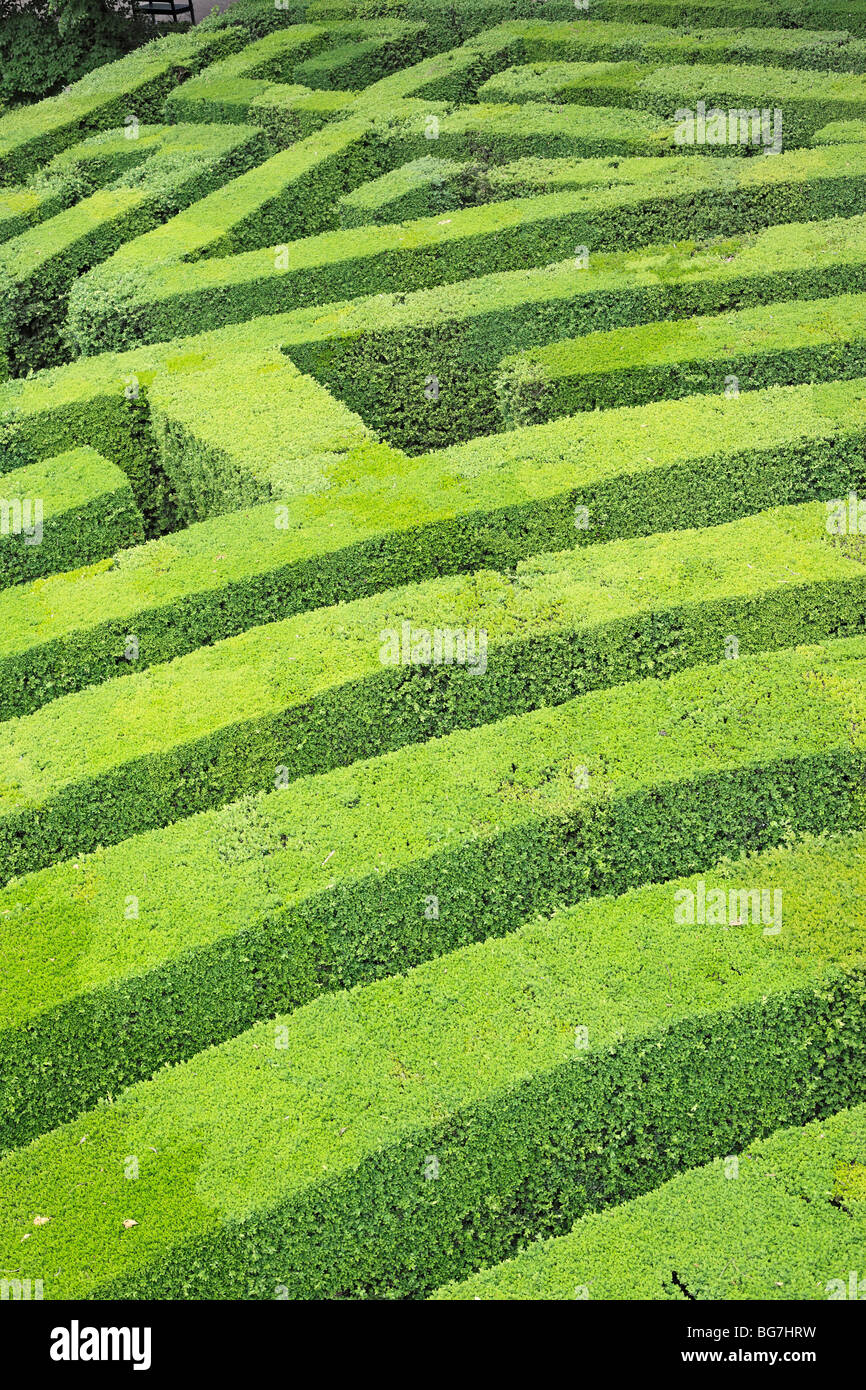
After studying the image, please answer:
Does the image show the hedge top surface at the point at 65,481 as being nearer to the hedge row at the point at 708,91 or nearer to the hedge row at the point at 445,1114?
the hedge row at the point at 445,1114

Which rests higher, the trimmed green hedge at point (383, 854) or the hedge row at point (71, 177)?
the hedge row at point (71, 177)

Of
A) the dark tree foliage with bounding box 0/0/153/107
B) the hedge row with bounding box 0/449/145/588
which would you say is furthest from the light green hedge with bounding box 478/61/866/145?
the hedge row with bounding box 0/449/145/588

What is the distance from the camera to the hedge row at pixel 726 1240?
9.89 metres

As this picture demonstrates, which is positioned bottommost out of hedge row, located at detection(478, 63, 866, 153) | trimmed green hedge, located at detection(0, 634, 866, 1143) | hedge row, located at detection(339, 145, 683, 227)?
trimmed green hedge, located at detection(0, 634, 866, 1143)

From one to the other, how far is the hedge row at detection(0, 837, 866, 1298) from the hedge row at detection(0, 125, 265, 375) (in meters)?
18.6

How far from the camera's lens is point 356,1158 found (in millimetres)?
10609

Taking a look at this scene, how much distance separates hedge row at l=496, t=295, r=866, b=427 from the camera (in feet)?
64.2

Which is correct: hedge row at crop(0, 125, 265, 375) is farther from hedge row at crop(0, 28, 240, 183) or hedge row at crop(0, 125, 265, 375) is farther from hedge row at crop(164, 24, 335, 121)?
hedge row at crop(0, 28, 240, 183)

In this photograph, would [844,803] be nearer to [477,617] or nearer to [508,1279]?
[477,617]

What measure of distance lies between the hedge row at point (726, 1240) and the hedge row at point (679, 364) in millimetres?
12392

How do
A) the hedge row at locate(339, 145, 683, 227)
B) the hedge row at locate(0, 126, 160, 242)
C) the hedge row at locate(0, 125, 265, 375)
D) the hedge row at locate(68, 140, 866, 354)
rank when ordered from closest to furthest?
the hedge row at locate(68, 140, 866, 354), the hedge row at locate(339, 145, 683, 227), the hedge row at locate(0, 125, 265, 375), the hedge row at locate(0, 126, 160, 242)

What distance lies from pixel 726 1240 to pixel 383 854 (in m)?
4.83

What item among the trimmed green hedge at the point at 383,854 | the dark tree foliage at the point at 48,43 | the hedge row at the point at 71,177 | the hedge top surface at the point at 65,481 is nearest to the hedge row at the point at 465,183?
the hedge row at the point at 71,177

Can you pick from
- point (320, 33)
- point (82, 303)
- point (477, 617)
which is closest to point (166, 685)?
point (477, 617)
